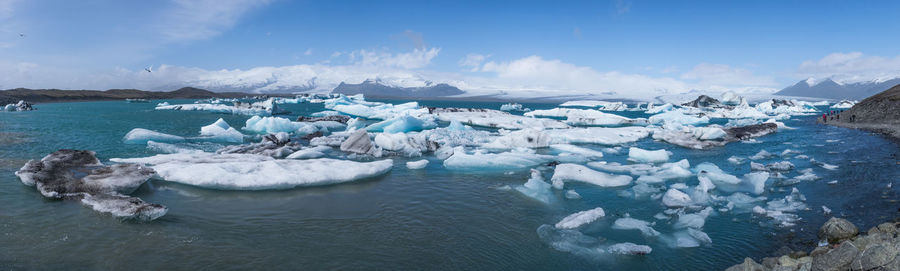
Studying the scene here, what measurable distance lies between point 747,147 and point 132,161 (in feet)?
76.8

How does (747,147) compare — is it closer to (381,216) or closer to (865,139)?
(865,139)

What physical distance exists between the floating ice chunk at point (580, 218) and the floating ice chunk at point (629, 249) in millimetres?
1070

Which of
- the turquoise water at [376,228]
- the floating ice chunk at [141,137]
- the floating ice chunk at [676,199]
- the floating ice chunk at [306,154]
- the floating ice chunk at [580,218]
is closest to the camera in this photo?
the turquoise water at [376,228]

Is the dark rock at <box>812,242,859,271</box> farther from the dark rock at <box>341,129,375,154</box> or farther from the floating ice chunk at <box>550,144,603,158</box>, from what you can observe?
the dark rock at <box>341,129,375,154</box>

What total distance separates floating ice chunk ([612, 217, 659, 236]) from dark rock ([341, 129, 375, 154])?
10.0 m

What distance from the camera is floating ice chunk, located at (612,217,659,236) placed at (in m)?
7.69

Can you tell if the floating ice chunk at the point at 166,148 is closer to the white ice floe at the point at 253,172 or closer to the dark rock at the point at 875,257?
the white ice floe at the point at 253,172

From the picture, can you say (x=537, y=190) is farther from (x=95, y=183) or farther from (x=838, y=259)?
(x=95, y=183)

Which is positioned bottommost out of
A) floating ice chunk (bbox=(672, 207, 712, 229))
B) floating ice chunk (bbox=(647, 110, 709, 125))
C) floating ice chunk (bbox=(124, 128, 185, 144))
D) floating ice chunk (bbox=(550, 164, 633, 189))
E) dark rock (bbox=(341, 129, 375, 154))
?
floating ice chunk (bbox=(672, 207, 712, 229))

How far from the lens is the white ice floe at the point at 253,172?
991 cm

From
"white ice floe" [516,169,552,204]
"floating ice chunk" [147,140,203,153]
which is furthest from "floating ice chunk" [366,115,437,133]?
"white ice floe" [516,169,552,204]

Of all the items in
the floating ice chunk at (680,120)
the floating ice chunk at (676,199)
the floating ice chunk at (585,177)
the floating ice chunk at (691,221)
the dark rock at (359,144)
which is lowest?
the floating ice chunk at (691,221)

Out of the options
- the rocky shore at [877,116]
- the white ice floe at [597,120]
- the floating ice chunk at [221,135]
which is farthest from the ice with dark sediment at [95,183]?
the rocky shore at [877,116]

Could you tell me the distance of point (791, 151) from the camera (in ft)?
60.0
